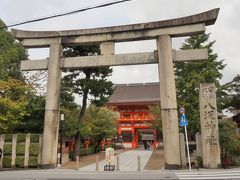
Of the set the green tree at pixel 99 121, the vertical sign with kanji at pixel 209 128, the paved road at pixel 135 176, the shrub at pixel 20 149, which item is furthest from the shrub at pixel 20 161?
the green tree at pixel 99 121

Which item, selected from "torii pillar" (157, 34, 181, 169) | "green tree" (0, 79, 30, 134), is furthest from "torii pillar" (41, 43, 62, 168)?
"torii pillar" (157, 34, 181, 169)

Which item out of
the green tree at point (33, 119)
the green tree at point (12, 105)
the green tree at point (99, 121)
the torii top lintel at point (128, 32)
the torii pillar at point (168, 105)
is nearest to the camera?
the torii pillar at point (168, 105)

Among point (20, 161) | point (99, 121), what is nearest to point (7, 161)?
point (20, 161)

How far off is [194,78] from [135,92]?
2827 cm

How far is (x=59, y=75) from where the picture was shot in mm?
18562

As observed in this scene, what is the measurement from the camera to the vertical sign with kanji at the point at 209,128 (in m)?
15.6

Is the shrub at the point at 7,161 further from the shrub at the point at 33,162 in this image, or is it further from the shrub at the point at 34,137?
the shrub at the point at 34,137

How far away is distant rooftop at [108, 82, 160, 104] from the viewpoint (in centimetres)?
→ 4903

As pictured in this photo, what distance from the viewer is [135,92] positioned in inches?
2077

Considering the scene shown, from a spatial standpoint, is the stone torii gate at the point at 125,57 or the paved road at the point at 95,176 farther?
the stone torii gate at the point at 125,57

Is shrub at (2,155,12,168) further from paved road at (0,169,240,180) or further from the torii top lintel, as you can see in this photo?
the torii top lintel

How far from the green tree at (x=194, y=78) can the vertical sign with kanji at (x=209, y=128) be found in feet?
26.5

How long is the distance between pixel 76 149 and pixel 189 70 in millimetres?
12130

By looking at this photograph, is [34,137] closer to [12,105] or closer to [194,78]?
[12,105]
